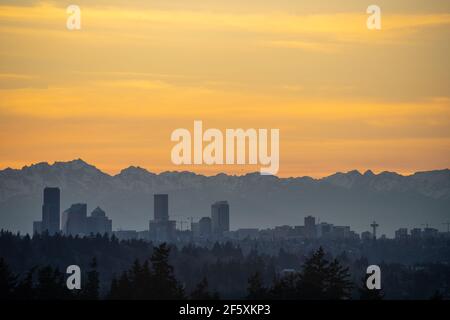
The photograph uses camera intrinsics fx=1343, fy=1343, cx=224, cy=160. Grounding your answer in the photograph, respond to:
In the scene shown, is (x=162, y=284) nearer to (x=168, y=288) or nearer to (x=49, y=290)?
(x=168, y=288)

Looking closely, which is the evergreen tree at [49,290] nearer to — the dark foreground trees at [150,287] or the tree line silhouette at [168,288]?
the tree line silhouette at [168,288]

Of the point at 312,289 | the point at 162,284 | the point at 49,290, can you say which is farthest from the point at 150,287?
the point at 312,289

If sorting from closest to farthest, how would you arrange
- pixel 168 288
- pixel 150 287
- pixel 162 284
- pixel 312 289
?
pixel 312 289, pixel 150 287, pixel 162 284, pixel 168 288

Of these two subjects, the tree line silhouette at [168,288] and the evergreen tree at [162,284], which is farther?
the evergreen tree at [162,284]

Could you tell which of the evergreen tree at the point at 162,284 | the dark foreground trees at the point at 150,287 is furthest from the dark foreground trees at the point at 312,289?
the dark foreground trees at the point at 150,287

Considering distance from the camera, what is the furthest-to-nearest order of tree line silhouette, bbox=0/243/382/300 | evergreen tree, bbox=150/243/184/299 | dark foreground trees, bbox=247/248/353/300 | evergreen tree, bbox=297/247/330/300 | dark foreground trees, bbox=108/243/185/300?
evergreen tree, bbox=150/243/184/299 → dark foreground trees, bbox=108/243/185/300 → tree line silhouette, bbox=0/243/382/300 → evergreen tree, bbox=297/247/330/300 → dark foreground trees, bbox=247/248/353/300

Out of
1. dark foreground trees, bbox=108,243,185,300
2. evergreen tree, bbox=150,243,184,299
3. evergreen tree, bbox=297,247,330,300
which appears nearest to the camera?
evergreen tree, bbox=297,247,330,300

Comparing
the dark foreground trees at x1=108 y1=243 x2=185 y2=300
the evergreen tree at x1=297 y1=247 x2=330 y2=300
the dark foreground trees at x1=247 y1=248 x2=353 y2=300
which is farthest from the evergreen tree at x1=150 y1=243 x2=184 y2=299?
the evergreen tree at x1=297 y1=247 x2=330 y2=300

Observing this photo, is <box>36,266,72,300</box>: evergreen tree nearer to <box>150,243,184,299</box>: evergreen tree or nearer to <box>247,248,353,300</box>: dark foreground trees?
<box>150,243,184,299</box>: evergreen tree

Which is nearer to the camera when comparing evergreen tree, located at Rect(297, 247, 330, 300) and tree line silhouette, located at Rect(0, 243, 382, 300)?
evergreen tree, located at Rect(297, 247, 330, 300)
